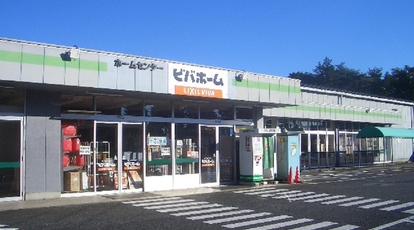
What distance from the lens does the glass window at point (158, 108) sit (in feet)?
53.1

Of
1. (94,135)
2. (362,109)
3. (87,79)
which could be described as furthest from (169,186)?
(362,109)

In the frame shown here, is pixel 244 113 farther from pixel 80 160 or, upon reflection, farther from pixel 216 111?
pixel 80 160

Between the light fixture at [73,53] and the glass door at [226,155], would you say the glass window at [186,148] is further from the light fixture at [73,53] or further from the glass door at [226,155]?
the light fixture at [73,53]

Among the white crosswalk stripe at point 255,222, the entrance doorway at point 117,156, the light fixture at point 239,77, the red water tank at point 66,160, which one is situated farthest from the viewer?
the light fixture at point 239,77

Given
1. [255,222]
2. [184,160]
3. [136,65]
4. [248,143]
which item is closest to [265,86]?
[248,143]

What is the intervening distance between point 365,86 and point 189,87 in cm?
6116

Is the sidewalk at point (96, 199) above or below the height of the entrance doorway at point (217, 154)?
below

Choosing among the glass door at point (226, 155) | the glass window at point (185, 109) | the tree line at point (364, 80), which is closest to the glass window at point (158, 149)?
the glass window at point (185, 109)

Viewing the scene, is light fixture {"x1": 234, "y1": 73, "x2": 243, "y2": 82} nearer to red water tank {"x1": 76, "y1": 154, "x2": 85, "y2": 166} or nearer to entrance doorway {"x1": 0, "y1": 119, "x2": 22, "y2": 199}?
red water tank {"x1": 76, "y1": 154, "x2": 85, "y2": 166}

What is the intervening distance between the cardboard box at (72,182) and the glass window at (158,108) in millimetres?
3423

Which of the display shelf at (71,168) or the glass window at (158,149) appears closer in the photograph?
the display shelf at (71,168)

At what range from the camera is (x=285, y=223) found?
31.2ft

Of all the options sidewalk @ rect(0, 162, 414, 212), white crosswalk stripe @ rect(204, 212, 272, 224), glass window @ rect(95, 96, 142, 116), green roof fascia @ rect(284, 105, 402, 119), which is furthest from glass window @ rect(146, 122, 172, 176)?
green roof fascia @ rect(284, 105, 402, 119)

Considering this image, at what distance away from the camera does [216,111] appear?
1834cm
